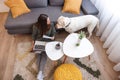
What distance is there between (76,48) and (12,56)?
1253 mm

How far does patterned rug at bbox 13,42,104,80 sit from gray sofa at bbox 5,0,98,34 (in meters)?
0.42

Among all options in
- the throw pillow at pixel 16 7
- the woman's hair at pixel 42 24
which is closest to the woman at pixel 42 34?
the woman's hair at pixel 42 24

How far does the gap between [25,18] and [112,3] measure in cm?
169

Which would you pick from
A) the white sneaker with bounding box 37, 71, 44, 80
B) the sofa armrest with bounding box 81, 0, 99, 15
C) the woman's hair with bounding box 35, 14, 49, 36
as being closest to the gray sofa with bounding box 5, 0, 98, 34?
the sofa armrest with bounding box 81, 0, 99, 15

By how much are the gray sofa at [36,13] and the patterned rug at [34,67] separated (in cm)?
42

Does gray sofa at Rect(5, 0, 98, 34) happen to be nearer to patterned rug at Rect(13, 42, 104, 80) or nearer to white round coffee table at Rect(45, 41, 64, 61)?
patterned rug at Rect(13, 42, 104, 80)

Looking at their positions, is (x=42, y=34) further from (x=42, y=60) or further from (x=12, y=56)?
(x=12, y=56)

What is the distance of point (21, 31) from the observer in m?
2.53

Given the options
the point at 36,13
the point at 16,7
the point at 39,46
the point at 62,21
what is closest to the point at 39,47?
the point at 39,46

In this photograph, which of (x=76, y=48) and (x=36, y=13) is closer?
(x=76, y=48)

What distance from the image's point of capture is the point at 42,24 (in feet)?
6.68

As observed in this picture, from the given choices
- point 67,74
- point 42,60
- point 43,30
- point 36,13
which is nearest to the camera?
point 67,74

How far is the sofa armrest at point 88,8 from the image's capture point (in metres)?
2.56

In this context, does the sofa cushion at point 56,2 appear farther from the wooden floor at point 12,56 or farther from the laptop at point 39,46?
the laptop at point 39,46
